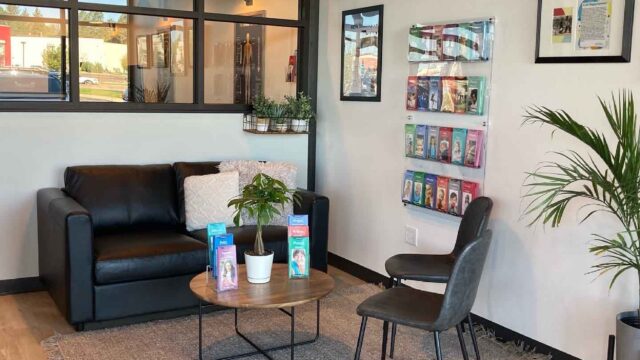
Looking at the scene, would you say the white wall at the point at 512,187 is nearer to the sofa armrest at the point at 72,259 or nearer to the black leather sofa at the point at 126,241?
the black leather sofa at the point at 126,241

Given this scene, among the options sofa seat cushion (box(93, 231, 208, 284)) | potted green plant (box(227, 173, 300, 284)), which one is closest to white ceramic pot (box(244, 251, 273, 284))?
potted green plant (box(227, 173, 300, 284))

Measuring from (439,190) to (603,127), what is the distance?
1147 millimetres

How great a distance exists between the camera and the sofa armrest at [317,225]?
173 inches

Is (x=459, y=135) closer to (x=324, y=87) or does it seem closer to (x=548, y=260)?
(x=548, y=260)

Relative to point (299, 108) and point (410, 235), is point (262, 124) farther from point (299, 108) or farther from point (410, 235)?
point (410, 235)

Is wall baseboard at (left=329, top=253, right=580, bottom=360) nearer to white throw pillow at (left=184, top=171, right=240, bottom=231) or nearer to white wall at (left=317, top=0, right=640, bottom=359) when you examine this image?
white wall at (left=317, top=0, right=640, bottom=359)

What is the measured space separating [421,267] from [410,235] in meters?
0.84

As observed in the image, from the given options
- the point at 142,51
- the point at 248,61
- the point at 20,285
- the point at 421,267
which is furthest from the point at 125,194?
the point at 421,267

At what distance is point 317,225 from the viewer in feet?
14.4

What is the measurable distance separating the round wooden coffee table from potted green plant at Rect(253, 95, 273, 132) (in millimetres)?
1732

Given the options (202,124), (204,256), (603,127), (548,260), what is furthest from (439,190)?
(202,124)

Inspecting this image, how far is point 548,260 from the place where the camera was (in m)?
3.36

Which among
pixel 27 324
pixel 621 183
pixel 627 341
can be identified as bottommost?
pixel 27 324

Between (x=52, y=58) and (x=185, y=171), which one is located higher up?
(x=52, y=58)
